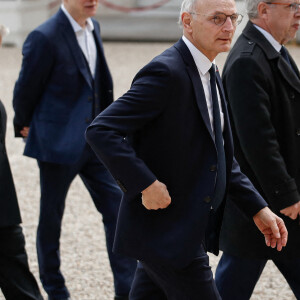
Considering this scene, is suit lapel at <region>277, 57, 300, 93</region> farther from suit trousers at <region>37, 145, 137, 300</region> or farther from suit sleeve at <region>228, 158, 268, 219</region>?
suit trousers at <region>37, 145, 137, 300</region>

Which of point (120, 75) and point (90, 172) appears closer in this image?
point (90, 172)

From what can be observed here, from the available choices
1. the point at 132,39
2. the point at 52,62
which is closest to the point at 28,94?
the point at 52,62

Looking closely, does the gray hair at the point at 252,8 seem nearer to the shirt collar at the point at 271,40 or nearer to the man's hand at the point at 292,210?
the shirt collar at the point at 271,40

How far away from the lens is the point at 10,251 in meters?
3.71

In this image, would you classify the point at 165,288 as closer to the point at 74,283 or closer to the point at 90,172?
the point at 90,172

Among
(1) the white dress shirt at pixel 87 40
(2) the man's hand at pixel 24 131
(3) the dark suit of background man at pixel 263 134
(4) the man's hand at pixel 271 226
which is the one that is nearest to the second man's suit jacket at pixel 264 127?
(3) the dark suit of background man at pixel 263 134

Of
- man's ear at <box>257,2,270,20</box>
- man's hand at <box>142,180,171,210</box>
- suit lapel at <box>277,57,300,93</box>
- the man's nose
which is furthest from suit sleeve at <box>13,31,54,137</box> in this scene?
man's hand at <box>142,180,171,210</box>

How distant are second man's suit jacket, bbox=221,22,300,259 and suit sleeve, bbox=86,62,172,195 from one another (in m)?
0.78

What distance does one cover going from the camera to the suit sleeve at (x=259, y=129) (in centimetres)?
352

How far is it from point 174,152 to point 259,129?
0.74 meters

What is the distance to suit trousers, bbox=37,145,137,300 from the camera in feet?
14.6

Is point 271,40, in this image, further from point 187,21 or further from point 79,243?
point 79,243

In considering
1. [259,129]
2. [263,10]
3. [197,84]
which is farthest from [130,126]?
[263,10]

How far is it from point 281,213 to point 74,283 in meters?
1.69
